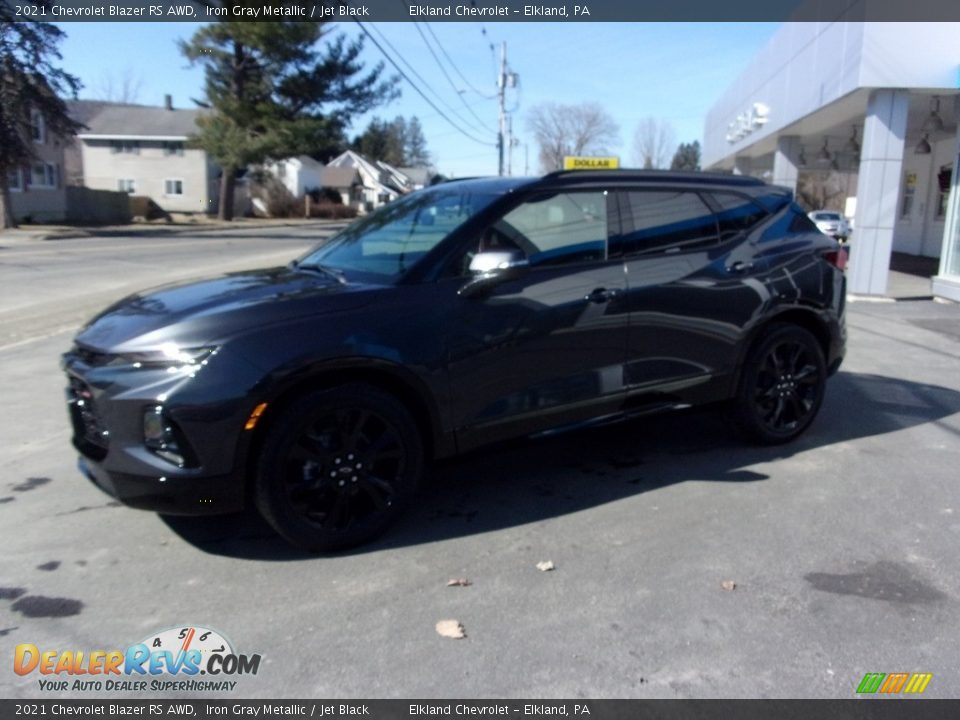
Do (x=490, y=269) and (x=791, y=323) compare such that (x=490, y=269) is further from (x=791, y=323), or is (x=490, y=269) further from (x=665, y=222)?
(x=791, y=323)

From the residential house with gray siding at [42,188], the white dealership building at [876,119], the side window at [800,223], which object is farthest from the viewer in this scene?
the residential house with gray siding at [42,188]

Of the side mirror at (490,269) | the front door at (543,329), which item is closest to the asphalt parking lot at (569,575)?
the front door at (543,329)

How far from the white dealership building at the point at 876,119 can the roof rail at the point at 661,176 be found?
9829 mm

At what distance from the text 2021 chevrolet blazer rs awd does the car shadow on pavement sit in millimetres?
211

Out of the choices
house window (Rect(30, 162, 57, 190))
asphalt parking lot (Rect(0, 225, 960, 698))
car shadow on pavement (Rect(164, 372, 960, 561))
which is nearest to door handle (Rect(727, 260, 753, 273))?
car shadow on pavement (Rect(164, 372, 960, 561))

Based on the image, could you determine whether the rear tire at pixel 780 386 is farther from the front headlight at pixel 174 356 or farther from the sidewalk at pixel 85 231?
the sidewalk at pixel 85 231

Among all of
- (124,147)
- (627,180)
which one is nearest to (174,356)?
(627,180)

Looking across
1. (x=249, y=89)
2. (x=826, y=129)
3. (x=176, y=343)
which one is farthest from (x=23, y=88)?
(x=176, y=343)

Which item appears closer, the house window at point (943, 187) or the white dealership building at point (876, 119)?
the white dealership building at point (876, 119)

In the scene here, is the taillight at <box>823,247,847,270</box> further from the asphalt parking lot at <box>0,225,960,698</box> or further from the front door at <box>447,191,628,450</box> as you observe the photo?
the front door at <box>447,191,628,450</box>

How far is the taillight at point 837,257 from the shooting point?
5723 mm

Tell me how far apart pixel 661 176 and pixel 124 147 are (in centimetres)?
6231

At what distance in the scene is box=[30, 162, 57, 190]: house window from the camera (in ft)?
146

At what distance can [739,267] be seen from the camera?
5.21m
